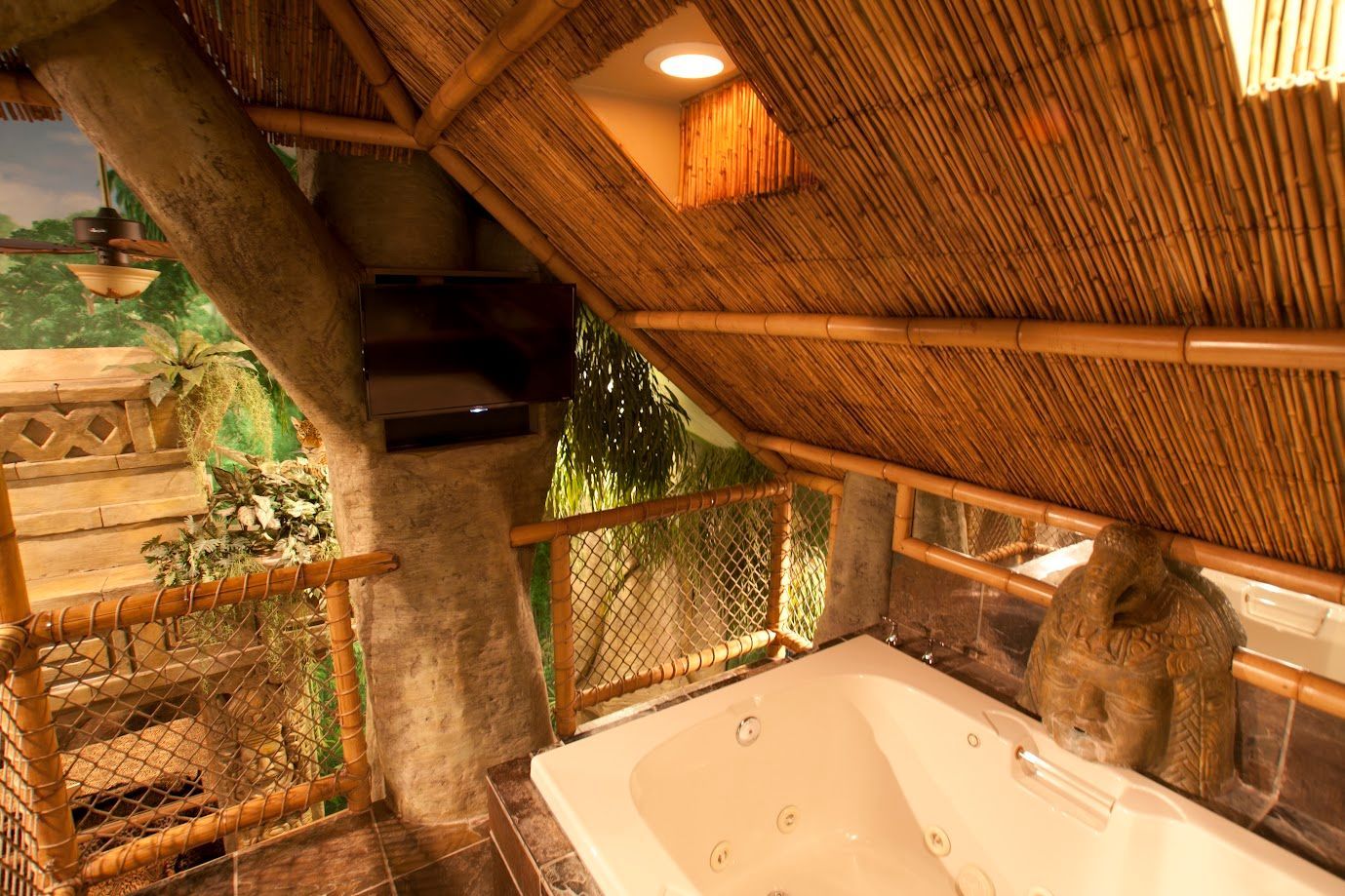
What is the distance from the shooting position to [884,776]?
6.89ft

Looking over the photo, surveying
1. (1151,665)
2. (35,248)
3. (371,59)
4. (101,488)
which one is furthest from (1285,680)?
(35,248)

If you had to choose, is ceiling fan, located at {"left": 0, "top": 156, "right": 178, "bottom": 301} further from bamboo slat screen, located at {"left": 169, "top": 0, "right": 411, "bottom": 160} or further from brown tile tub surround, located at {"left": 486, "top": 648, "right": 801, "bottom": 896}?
brown tile tub surround, located at {"left": 486, "top": 648, "right": 801, "bottom": 896}

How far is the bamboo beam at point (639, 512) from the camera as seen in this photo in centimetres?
238

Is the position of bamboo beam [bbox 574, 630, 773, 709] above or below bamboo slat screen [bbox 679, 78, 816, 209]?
below

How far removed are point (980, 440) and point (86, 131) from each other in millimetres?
2212

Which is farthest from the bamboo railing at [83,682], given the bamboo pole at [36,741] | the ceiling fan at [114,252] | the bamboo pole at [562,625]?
the ceiling fan at [114,252]

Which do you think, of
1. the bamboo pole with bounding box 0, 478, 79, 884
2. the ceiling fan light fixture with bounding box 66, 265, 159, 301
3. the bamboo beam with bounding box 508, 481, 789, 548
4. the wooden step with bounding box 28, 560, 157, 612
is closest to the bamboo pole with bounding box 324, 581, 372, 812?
the bamboo beam with bounding box 508, 481, 789, 548

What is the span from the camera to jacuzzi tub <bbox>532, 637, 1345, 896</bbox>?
1.50m

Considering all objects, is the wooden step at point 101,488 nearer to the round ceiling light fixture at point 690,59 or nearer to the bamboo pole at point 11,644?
the bamboo pole at point 11,644

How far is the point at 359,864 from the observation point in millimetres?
2021

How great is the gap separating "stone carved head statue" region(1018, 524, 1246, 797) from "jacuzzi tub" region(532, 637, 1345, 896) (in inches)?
3.6

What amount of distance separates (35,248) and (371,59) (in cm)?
309

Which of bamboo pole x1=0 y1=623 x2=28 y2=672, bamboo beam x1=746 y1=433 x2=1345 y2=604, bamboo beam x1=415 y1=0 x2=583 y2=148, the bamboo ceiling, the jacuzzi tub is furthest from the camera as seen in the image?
bamboo pole x1=0 y1=623 x2=28 y2=672

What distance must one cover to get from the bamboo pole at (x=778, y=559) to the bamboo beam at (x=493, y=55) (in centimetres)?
194
